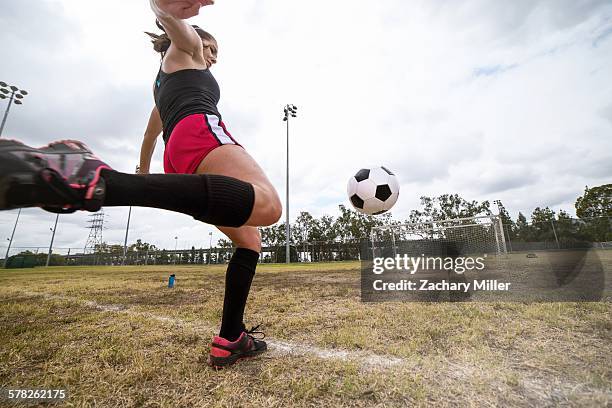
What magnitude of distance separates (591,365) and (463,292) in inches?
101

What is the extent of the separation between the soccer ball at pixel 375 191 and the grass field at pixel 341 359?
2.29 m

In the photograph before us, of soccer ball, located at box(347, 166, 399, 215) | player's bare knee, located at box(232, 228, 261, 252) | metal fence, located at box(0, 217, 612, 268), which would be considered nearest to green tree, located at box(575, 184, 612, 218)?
metal fence, located at box(0, 217, 612, 268)

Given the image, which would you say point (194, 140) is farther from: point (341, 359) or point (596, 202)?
point (596, 202)

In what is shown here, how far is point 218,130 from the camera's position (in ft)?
5.26

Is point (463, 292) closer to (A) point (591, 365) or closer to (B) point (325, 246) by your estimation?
(A) point (591, 365)

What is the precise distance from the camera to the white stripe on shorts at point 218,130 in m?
1.58

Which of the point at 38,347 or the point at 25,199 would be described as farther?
the point at 38,347

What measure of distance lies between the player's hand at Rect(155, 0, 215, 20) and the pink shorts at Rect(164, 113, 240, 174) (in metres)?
0.48

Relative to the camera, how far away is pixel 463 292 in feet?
12.6

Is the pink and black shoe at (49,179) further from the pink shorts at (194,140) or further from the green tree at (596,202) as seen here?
the green tree at (596,202)

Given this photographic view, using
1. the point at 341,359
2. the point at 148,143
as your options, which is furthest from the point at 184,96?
the point at 341,359

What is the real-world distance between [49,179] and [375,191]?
4555 millimetres

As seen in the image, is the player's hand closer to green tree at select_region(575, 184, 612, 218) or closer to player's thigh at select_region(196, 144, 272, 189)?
player's thigh at select_region(196, 144, 272, 189)

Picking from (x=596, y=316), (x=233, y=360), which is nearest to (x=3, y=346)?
(x=233, y=360)
